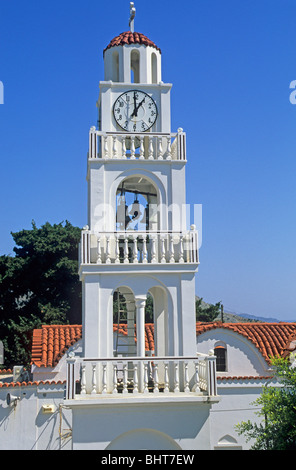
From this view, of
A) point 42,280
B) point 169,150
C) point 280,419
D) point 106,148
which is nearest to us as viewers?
point 280,419

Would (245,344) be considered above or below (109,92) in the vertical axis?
below

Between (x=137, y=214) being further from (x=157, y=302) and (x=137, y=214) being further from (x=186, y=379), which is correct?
(x=186, y=379)

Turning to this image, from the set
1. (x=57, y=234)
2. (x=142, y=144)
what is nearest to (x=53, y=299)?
(x=57, y=234)

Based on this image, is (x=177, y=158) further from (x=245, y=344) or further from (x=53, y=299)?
(x=53, y=299)

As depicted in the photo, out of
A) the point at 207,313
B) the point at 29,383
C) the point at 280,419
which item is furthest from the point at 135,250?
the point at 207,313

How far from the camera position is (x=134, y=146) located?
45.1ft

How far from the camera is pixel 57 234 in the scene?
144 feet

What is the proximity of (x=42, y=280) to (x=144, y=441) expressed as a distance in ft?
102

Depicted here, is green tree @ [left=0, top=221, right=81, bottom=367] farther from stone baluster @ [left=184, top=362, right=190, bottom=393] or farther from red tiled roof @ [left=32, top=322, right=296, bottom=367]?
stone baluster @ [left=184, top=362, right=190, bottom=393]

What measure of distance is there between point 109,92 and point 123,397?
7.54m

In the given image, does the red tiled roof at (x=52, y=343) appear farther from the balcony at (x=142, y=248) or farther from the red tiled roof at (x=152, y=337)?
the balcony at (x=142, y=248)

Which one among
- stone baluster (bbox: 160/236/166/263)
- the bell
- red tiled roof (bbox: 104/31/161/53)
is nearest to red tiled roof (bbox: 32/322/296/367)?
the bell

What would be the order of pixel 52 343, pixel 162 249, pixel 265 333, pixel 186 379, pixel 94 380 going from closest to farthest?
pixel 94 380, pixel 186 379, pixel 162 249, pixel 52 343, pixel 265 333
